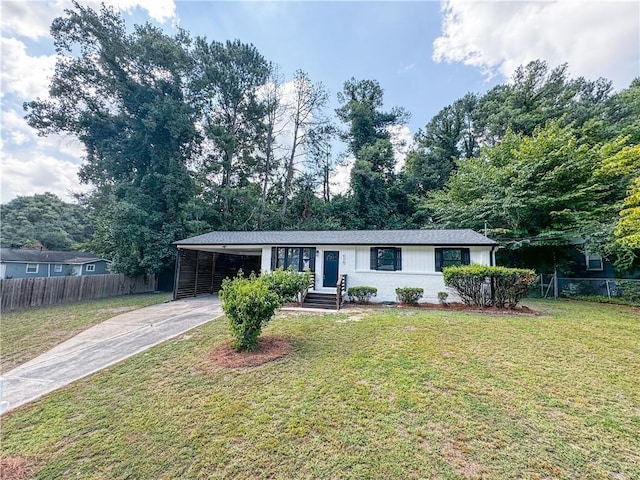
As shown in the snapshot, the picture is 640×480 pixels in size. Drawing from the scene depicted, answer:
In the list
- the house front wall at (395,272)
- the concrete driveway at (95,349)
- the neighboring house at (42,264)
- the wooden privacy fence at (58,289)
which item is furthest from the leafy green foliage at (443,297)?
the neighboring house at (42,264)

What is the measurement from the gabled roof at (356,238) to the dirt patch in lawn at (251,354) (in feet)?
21.0

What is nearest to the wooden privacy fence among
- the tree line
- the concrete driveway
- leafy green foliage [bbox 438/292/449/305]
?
the tree line

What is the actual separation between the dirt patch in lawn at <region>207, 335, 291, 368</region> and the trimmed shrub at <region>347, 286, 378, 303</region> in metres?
5.34

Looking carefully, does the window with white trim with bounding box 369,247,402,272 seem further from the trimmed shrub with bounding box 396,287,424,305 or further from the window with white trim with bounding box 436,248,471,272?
the window with white trim with bounding box 436,248,471,272

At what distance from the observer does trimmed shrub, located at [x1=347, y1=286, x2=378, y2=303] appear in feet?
36.3

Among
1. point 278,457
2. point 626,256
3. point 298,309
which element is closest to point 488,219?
point 626,256

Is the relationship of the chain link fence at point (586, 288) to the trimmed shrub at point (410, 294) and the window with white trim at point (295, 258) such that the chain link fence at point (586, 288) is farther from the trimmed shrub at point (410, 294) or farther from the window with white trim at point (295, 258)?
the window with white trim at point (295, 258)

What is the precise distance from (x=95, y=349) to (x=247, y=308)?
435 cm

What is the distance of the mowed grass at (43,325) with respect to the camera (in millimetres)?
6566

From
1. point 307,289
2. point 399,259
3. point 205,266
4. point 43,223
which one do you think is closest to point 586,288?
point 399,259

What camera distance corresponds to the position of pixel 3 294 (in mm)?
10969

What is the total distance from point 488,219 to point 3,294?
2268 cm

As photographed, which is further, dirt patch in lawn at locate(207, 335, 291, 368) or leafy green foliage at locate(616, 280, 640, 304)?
leafy green foliage at locate(616, 280, 640, 304)

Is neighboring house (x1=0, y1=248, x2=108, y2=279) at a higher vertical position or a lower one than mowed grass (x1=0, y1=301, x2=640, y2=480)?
higher
